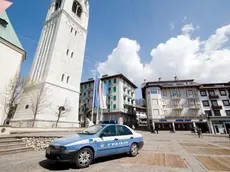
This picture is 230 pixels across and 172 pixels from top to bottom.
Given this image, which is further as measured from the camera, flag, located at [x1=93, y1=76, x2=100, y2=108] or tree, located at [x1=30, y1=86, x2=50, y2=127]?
flag, located at [x1=93, y1=76, x2=100, y2=108]

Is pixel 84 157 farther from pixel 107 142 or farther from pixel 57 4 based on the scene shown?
pixel 57 4

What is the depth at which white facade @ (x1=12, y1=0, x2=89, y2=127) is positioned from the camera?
20.0 metres

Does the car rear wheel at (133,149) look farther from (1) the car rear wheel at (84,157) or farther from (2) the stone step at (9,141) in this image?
(2) the stone step at (9,141)

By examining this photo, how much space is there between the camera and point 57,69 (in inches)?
877

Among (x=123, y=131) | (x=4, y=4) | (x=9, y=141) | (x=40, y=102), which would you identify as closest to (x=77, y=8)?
(x=40, y=102)

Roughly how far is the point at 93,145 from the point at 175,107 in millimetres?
40253

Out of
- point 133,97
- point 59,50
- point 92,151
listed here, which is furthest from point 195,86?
point 92,151

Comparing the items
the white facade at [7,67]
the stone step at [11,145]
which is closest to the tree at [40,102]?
the white facade at [7,67]

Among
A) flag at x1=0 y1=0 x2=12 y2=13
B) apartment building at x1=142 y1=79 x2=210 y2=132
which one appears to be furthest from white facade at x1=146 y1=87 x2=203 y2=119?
flag at x1=0 y1=0 x2=12 y2=13

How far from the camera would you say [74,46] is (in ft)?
87.4

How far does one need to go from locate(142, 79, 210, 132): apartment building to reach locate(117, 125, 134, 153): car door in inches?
1373

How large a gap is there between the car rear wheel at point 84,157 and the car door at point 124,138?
4.54 ft

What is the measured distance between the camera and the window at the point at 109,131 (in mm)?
4956

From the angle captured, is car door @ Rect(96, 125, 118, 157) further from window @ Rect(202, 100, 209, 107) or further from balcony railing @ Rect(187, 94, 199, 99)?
window @ Rect(202, 100, 209, 107)
